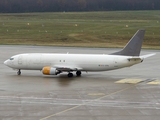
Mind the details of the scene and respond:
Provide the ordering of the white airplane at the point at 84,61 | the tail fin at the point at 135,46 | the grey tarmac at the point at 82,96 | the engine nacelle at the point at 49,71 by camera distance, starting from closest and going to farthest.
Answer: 1. the grey tarmac at the point at 82,96
2. the white airplane at the point at 84,61
3. the tail fin at the point at 135,46
4. the engine nacelle at the point at 49,71

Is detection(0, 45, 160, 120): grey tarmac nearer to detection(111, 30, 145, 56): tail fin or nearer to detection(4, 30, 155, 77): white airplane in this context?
detection(4, 30, 155, 77): white airplane

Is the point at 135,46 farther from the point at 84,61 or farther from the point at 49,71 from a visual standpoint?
the point at 49,71

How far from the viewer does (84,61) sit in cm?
5422

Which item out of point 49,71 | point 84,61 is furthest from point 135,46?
point 49,71

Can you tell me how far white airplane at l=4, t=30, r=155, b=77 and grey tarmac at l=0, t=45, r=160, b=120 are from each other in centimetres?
131

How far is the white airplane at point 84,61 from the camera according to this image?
52.9m

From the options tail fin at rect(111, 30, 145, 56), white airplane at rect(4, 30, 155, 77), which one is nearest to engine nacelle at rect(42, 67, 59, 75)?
white airplane at rect(4, 30, 155, 77)

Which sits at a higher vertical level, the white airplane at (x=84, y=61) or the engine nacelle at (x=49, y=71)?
the white airplane at (x=84, y=61)

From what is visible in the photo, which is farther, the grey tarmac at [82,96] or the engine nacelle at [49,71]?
the engine nacelle at [49,71]

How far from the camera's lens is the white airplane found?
5288 centimetres

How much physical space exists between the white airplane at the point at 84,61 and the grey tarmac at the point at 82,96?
131 centimetres

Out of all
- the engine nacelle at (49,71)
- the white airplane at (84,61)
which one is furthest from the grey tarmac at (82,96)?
the white airplane at (84,61)

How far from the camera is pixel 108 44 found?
105m

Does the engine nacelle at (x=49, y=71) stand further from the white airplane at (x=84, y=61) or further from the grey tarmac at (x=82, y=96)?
the grey tarmac at (x=82, y=96)
